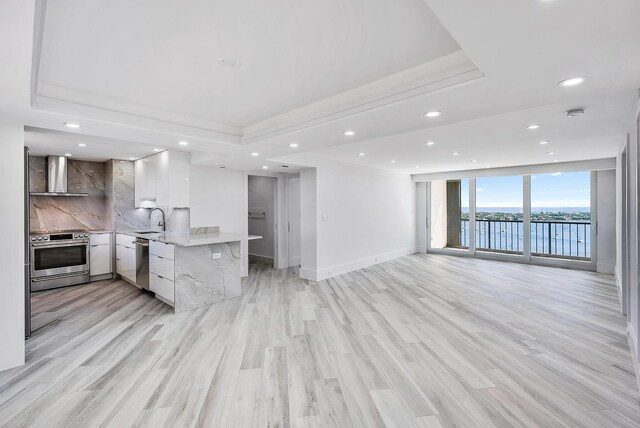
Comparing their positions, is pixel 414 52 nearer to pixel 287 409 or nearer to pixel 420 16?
pixel 420 16

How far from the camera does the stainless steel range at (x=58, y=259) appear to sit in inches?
191

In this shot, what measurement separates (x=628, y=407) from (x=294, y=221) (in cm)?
560

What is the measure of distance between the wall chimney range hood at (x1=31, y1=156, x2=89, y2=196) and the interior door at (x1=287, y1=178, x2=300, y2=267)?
13.5ft

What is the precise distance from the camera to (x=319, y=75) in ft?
7.59

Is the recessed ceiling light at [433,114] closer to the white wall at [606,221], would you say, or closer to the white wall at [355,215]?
the white wall at [355,215]

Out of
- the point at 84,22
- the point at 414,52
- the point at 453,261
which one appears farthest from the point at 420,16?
the point at 453,261

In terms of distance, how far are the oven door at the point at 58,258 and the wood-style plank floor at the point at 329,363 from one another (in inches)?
18.7

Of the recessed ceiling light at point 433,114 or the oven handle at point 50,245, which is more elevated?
the recessed ceiling light at point 433,114

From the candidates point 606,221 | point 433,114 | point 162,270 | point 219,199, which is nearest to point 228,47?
point 433,114

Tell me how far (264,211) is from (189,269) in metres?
3.37

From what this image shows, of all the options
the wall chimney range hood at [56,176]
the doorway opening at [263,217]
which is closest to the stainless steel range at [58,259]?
the wall chimney range hood at [56,176]

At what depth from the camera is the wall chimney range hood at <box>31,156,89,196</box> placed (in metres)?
5.34

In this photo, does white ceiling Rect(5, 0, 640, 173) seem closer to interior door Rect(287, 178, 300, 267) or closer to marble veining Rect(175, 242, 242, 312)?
marble veining Rect(175, 242, 242, 312)

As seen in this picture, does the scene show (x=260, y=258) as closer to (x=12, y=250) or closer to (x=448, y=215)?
(x=12, y=250)
